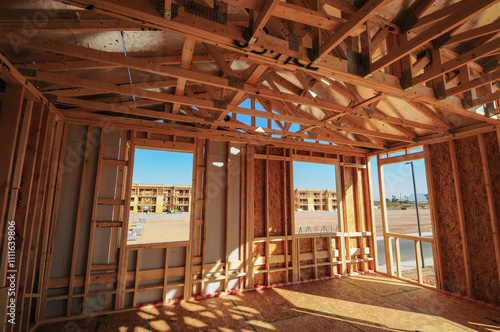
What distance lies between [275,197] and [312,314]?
2942 mm

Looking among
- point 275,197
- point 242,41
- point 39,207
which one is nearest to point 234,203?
point 275,197

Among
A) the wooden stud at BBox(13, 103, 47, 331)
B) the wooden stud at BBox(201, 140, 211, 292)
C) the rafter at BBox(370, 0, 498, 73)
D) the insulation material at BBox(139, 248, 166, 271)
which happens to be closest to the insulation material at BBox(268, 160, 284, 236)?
the wooden stud at BBox(201, 140, 211, 292)

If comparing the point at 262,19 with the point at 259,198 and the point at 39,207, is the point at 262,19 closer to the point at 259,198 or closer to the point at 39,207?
the point at 39,207

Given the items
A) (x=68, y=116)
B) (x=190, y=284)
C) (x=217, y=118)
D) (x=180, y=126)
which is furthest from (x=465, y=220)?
(x=68, y=116)

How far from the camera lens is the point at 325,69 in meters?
2.53

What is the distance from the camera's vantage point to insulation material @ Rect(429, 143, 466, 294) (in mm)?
5527

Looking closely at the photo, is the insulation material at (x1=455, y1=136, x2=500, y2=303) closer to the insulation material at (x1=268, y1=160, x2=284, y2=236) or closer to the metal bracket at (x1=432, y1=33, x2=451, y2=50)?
the metal bracket at (x1=432, y1=33, x2=451, y2=50)

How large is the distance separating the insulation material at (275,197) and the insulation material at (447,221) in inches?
154

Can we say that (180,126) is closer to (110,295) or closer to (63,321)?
(110,295)

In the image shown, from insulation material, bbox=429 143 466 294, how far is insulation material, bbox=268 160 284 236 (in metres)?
3.92

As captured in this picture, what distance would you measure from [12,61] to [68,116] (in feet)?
6.22

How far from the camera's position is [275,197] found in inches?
261

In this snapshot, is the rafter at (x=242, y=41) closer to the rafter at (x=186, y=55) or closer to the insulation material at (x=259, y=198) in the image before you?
the rafter at (x=186, y=55)

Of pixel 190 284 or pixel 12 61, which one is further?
pixel 190 284
